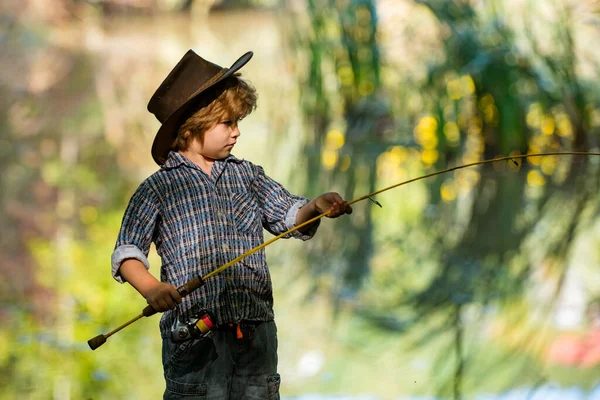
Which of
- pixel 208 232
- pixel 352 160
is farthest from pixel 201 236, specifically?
pixel 352 160

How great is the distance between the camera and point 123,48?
4426mm

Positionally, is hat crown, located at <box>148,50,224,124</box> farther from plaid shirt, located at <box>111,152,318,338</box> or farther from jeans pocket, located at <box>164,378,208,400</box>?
jeans pocket, located at <box>164,378,208,400</box>

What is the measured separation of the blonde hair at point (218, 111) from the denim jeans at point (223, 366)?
388 mm

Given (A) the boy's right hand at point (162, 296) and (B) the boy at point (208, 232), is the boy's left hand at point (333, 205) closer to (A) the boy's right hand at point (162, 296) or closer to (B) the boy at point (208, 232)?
(B) the boy at point (208, 232)

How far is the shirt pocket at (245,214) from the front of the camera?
1.88 meters

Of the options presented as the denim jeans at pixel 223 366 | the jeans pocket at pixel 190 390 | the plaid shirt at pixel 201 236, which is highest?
the plaid shirt at pixel 201 236

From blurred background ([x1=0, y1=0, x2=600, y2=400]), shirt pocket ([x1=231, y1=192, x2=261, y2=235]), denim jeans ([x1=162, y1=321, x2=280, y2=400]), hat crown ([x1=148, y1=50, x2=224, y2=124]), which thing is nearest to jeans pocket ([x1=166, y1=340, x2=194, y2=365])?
denim jeans ([x1=162, y1=321, x2=280, y2=400])

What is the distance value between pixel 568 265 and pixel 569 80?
1.13 meters

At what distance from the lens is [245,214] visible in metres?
1.89

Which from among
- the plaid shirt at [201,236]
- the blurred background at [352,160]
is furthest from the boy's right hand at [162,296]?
the blurred background at [352,160]

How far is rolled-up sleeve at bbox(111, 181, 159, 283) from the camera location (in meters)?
1.80

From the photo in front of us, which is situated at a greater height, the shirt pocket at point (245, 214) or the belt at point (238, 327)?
the shirt pocket at point (245, 214)

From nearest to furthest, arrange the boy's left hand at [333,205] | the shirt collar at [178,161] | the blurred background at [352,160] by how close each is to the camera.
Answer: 1. the boy's left hand at [333,205]
2. the shirt collar at [178,161]
3. the blurred background at [352,160]

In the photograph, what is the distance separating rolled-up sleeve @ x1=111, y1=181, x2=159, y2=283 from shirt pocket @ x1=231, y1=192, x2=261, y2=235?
0.15m
